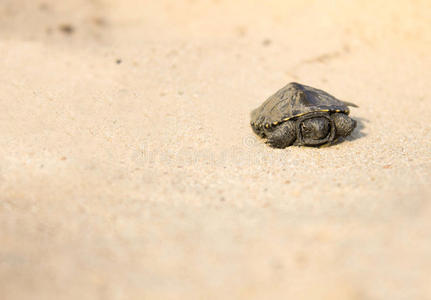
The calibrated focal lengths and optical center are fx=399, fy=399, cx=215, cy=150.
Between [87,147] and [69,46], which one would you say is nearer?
[87,147]

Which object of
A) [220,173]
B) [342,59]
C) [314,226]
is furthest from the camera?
[342,59]

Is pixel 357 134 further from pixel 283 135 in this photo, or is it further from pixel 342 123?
pixel 283 135

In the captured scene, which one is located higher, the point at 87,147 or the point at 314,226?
the point at 87,147

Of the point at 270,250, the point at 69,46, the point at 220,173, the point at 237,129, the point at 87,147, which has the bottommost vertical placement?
the point at 270,250

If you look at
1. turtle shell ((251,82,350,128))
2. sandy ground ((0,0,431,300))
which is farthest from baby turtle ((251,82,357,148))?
sandy ground ((0,0,431,300))

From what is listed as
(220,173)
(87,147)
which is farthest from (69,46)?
(220,173)

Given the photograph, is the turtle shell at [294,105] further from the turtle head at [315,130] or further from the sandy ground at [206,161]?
the sandy ground at [206,161]

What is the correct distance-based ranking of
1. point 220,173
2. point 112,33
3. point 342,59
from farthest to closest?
point 112,33 < point 342,59 < point 220,173

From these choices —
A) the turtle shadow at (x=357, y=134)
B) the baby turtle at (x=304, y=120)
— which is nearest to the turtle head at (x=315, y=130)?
the baby turtle at (x=304, y=120)

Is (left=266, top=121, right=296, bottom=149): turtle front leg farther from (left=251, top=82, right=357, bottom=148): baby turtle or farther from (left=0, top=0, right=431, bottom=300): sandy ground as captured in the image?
(left=0, top=0, right=431, bottom=300): sandy ground

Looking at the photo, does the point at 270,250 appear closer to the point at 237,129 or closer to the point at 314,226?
the point at 314,226
